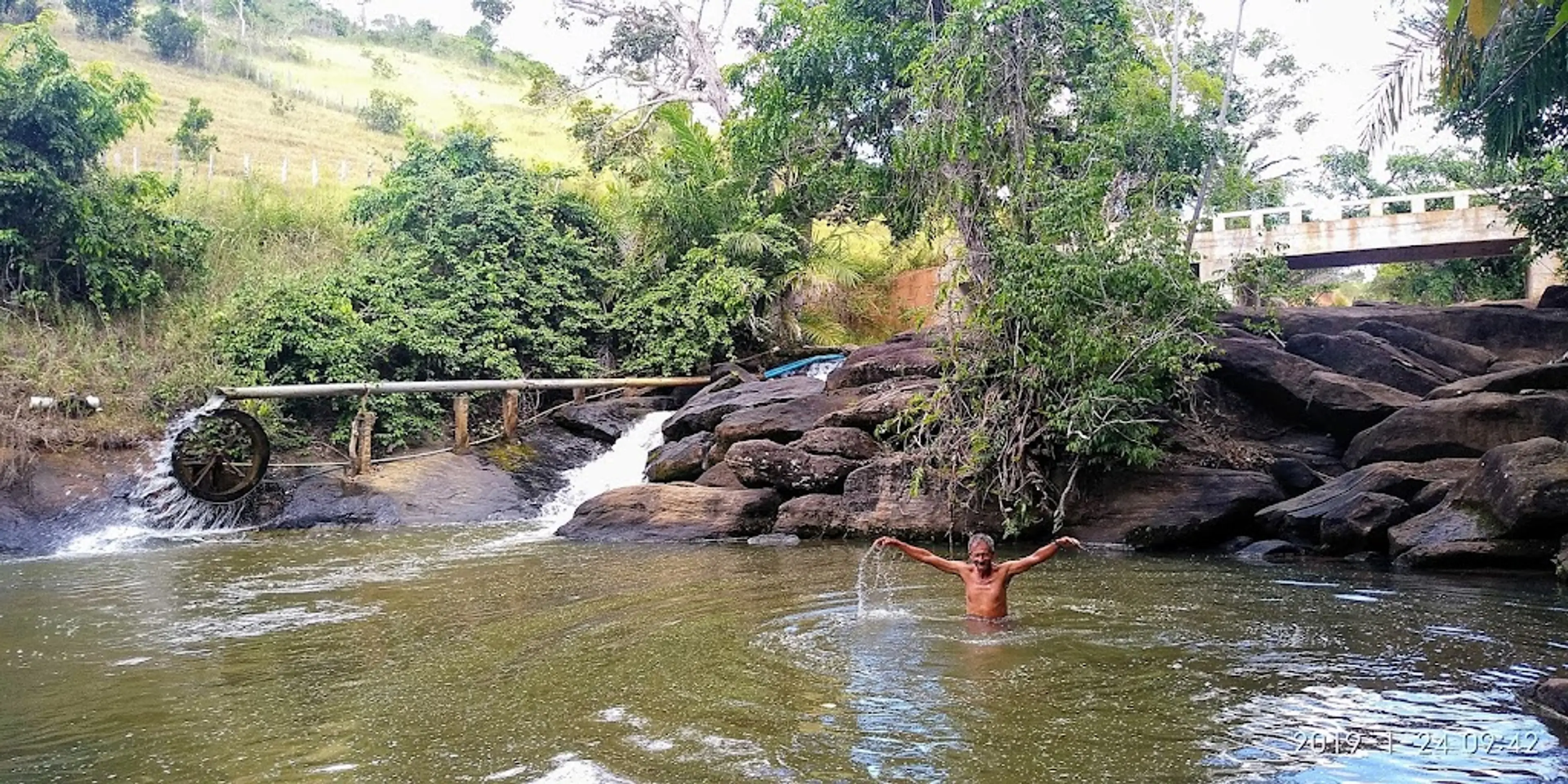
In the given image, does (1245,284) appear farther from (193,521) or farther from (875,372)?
(193,521)

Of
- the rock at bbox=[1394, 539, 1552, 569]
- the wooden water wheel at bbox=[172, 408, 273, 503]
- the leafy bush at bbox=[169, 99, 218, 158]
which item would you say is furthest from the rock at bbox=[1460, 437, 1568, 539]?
the leafy bush at bbox=[169, 99, 218, 158]

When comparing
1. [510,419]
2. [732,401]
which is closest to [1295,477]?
[732,401]

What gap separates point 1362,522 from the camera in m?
11.3

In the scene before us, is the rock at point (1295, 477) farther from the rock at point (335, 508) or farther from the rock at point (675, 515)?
the rock at point (335, 508)

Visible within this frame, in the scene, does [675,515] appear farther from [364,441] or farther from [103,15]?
[103,15]

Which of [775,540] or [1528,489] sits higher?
[1528,489]

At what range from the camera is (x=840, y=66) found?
19766mm

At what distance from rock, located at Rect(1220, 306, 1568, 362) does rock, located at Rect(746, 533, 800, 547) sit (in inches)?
323

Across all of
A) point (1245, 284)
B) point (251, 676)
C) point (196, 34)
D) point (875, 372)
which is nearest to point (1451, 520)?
point (1245, 284)

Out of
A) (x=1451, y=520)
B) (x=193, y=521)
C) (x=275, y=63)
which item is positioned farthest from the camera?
(x=275, y=63)

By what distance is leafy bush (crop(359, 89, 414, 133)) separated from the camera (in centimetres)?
4675

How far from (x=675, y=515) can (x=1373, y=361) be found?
33.4 feet

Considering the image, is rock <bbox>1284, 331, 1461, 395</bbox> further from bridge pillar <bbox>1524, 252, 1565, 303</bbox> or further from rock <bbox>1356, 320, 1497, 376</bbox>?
bridge pillar <bbox>1524, 252, 1565, 303</bbox>

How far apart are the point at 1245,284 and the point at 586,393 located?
12324mm
